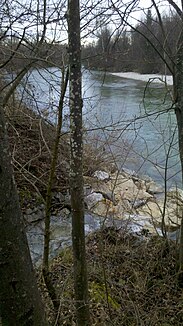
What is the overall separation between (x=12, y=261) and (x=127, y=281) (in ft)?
8.65

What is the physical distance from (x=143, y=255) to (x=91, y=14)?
266cm

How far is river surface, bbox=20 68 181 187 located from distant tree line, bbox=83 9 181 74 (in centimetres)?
14

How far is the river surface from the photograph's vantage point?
3082 mm

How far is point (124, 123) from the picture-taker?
5.83m

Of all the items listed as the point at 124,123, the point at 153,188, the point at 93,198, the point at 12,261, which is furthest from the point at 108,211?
the point at 12,261

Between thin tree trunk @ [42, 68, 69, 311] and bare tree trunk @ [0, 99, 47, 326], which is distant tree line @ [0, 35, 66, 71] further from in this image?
bare tree trunk @ [0, 99, 47, 326]

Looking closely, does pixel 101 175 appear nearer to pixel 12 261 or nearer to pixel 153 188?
pixel 153 188

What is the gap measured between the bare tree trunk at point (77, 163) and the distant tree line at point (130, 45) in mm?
329

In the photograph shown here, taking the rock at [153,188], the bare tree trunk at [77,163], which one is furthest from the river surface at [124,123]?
the bare tree trunk at [77,163]

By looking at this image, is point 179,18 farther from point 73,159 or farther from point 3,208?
point 3,208

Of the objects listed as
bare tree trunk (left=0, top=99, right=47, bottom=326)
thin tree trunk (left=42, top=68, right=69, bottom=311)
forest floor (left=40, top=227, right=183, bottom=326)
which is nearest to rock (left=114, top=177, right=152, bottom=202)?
forest floor (left=40, top=227, right=183, bottom=326)

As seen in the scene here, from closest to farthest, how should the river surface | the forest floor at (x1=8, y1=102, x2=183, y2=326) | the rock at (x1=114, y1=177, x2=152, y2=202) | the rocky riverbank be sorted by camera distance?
the forest floor at (x1=8, y1=102, x2=183, y2=326), the river surface, the rocky riverbank, the rock at (x1=114, y1=177, x2=152, y2=202)

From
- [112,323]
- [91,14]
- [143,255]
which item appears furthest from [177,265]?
[91,14]

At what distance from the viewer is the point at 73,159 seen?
2.05m
